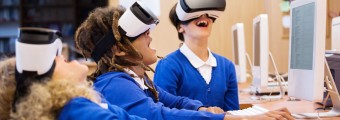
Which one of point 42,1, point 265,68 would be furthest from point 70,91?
point 42,1

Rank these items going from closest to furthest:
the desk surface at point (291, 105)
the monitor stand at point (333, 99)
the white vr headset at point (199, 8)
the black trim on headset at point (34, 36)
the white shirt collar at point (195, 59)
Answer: the black trim on headset at point (34, 36) < the monitor stand at point (333, 99) < the desk surface at point (291, 105) < the white vr headset at point (199, 8) < the white shirt collar at point (195, 59)

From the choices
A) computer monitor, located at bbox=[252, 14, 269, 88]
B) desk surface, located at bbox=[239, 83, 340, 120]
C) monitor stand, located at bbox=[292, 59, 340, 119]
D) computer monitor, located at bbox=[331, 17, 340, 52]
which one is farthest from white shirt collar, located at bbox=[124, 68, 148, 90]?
computer monitor, located at bbox=[331, 17, 340, 52]

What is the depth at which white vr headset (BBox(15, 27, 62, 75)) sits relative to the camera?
1.01 meters

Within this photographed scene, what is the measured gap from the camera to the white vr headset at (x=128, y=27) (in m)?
1.59

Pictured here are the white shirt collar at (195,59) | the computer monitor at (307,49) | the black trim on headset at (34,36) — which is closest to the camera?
the black trim on headset at (34,36)

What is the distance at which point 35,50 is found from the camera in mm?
1013

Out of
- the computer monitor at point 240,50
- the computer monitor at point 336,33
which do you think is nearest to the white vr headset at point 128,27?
the computer monitor at point 336,33

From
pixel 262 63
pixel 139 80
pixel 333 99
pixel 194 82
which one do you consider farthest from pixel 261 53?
pixel 139 80

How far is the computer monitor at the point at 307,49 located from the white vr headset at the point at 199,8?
342 mm

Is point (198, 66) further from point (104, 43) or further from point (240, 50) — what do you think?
point (240, 50)

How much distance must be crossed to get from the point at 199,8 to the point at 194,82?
33 centimetres

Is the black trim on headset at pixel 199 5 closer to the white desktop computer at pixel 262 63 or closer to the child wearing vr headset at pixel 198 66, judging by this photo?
the child wearing vr headset at pixel 198 66

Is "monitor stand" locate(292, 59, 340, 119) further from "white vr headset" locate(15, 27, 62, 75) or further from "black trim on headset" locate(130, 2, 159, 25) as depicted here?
"white vr headset" locate(15, 27, 62, 75)

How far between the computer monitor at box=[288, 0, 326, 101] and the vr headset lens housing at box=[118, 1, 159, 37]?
1.90 feet
